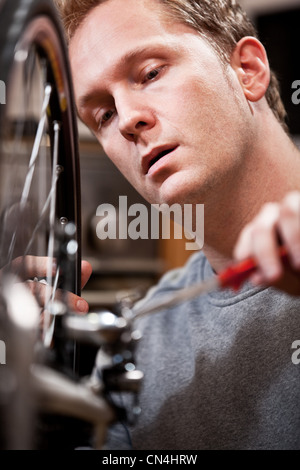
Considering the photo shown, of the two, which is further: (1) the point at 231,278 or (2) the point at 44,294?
(2) the point at 44,294

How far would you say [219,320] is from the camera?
74cm

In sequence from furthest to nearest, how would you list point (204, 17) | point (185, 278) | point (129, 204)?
point (129, 204), point (185, 278), point (204, 17)

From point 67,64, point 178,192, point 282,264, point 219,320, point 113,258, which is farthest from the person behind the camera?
point 113,258

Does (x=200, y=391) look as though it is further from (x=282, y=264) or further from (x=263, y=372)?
(x=282, y=264)

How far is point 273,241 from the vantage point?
0.30 meters

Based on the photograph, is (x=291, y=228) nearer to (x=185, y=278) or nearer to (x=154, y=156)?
(x=154, y=156)

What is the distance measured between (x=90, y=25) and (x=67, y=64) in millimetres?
249

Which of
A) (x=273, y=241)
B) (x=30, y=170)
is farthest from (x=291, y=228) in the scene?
(x=30, y=170)

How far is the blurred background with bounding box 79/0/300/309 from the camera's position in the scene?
2.01 meters

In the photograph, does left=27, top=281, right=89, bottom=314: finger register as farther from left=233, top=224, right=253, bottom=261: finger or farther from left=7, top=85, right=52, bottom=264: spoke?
left=233, top=224, right=253, bottom=261: finger

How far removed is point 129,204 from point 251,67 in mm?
1337

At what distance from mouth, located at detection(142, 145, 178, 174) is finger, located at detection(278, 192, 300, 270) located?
337 mm

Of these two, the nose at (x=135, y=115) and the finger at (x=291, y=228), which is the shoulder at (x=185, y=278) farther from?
the finger at (x=291, y=228)

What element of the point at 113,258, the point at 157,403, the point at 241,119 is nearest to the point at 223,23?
the point at 241,119
